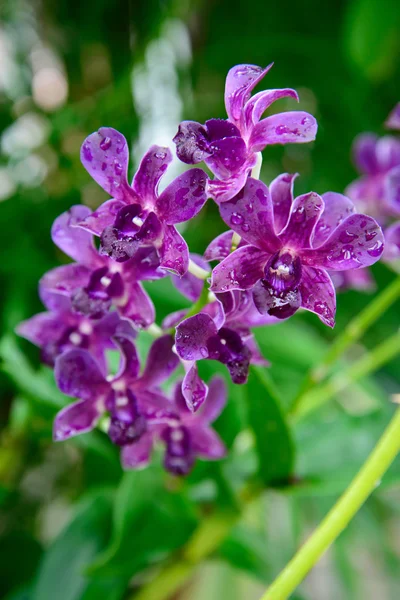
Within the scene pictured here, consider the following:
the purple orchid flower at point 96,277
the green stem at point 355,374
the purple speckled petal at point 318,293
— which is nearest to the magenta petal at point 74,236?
the purple orchid flower at point 96,277

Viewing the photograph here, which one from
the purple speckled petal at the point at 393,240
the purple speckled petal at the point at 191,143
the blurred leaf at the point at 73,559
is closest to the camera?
the purple speckled petal at the point at 191,143

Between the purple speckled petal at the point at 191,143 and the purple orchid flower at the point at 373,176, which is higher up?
the purple speckled petal at the point at 191,143

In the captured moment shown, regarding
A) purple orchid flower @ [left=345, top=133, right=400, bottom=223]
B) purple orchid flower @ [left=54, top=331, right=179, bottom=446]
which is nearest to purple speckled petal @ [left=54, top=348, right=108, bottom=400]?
purple orchid flower @ [left=54, top=331, right=179, bottom=446]

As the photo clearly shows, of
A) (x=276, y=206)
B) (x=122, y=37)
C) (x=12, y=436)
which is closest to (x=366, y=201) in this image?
(x=276, y=206)

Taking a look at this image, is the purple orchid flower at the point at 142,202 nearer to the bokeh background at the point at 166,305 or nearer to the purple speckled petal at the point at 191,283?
the purple speckled petal at the point at 191,283

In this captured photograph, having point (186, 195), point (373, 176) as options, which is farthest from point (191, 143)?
point (373, 176)

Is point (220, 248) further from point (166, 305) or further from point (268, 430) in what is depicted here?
point (166, 305)
